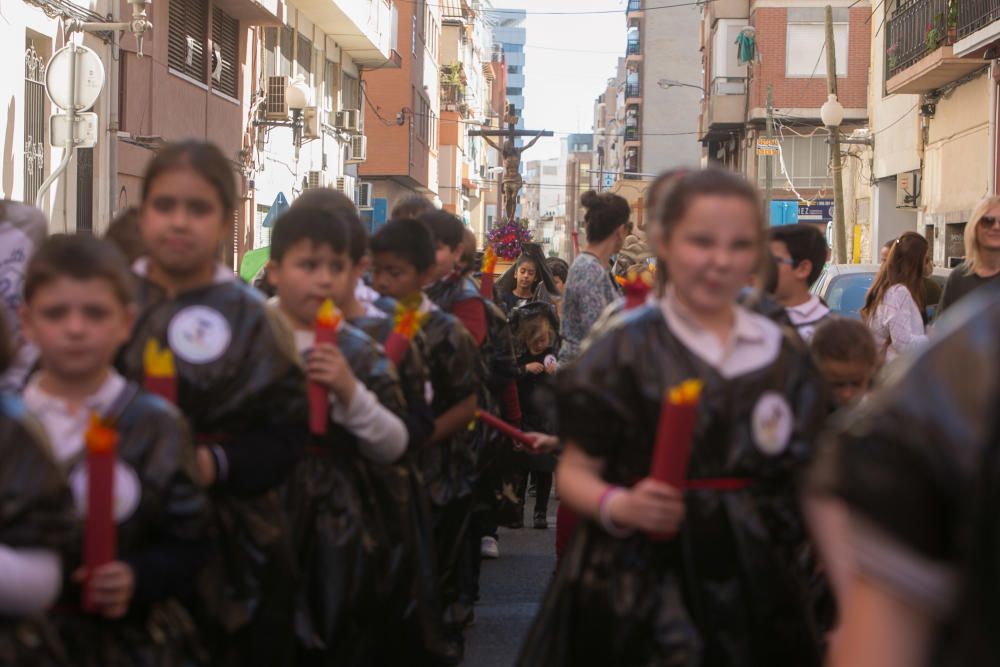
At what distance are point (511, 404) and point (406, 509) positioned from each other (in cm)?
430

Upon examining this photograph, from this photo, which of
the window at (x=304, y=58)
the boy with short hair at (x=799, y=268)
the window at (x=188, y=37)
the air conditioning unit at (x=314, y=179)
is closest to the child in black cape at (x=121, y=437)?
the boy with short hair at (x=799, y=268)

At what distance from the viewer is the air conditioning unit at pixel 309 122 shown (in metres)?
28.0

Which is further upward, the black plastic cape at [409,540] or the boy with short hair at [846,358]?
the boy with short hair at [846,358]

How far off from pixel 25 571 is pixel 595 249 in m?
5.20

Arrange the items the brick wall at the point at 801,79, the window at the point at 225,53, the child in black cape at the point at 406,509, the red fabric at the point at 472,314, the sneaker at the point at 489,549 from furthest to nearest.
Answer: the brick wall at the point at 801,79 → the window at the point at 225,53 → the sneaker at the point at 489,549 → the red fabric at the point at 472,314 → the child in black cape at the point at 406,509

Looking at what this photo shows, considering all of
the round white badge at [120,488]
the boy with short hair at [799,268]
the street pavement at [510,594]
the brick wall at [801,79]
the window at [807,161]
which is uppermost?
the brick wall at [801,79]

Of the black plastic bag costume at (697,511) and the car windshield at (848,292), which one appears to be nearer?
the black plastic bag costume at (697,511)

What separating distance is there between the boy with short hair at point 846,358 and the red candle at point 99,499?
287 centimetres

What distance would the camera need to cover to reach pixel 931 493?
169 cm

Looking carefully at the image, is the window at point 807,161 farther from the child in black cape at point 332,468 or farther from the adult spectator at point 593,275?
the child in black cape at point 332,468

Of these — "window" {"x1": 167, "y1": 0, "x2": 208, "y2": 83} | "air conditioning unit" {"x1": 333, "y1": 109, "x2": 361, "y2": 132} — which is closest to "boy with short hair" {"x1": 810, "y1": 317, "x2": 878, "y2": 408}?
"window" {"x1": 167, "y1": 0, "x2": 208, "y2": 83}

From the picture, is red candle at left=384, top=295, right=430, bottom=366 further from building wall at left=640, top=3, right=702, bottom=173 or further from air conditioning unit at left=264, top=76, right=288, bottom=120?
building wall at left=640, top=3, right=702, bottom=173

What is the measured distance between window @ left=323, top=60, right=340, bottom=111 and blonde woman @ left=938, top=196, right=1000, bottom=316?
26.4m

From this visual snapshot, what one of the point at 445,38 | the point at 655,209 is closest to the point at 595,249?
the point at 655,209
